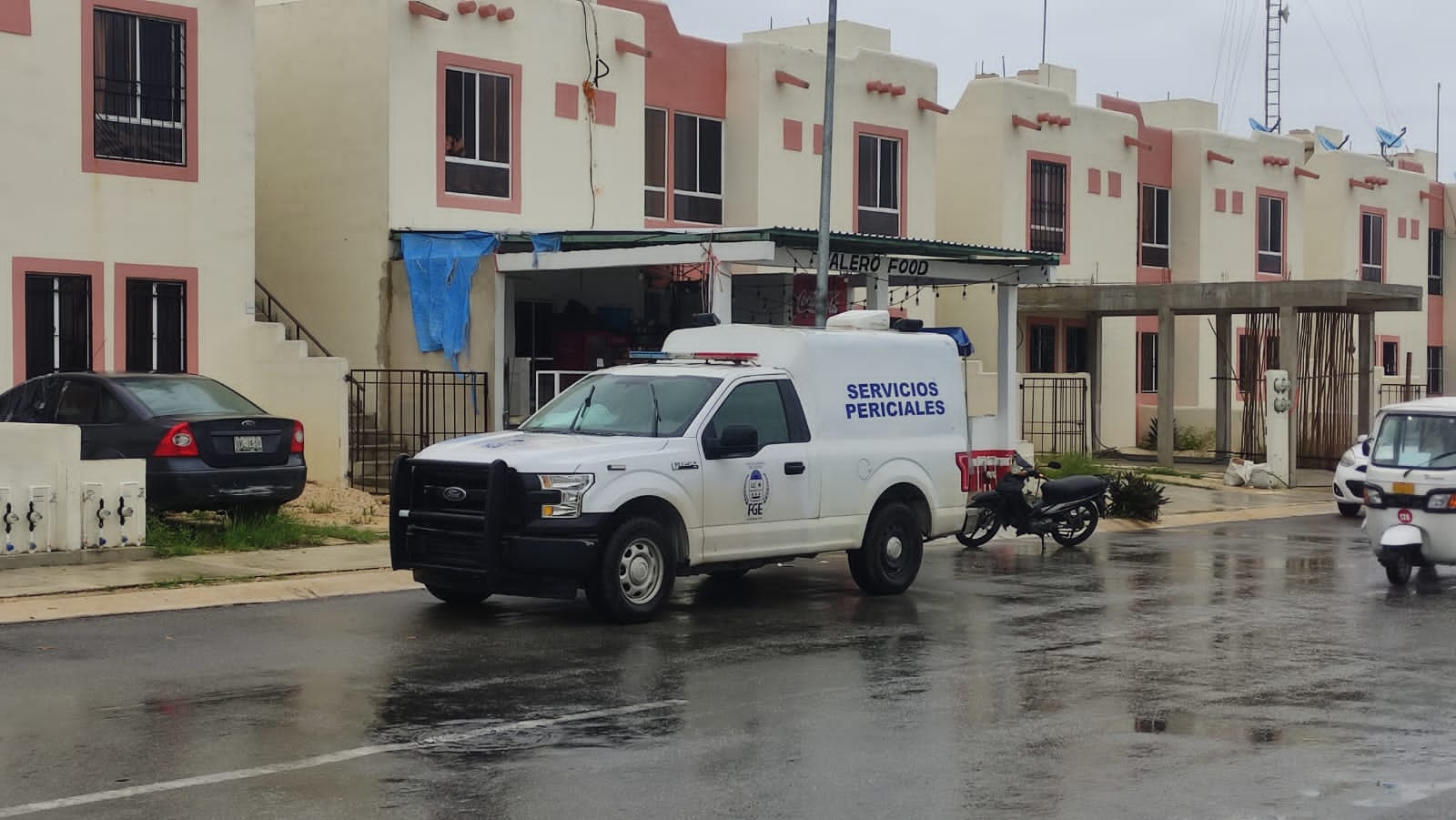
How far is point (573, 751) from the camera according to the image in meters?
8.72

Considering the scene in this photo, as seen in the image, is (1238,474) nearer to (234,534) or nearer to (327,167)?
(327,167)

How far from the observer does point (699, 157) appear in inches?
1277

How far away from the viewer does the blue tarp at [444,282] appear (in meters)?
24.7

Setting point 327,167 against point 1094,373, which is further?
point 1094,373

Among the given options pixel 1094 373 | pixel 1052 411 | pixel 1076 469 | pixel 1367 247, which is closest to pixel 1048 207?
pixel 1094 373

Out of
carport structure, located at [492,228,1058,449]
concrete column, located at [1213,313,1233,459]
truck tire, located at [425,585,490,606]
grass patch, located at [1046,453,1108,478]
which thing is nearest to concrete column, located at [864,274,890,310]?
carport structure, located at [492,228,1058,449]

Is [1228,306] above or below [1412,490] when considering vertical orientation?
above

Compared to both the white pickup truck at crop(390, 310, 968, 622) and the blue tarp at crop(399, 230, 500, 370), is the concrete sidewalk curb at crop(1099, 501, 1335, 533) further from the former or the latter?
the blue tarp at crop(399, 230, 500, 370)

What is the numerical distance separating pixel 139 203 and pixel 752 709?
50.9 ft

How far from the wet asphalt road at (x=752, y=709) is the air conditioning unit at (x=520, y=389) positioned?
36.4 feet

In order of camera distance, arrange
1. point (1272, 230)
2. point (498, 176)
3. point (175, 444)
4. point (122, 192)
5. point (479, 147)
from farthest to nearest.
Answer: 1. point (1272, 230)
2. point (498, 176)
3. point (479, 147)
4. point (122, 192)
5. point (175, 444)

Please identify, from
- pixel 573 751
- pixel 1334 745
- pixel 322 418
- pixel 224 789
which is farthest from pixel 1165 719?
pixel 322 418

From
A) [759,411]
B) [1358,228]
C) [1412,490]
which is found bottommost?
[1412,490]

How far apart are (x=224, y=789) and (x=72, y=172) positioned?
52.7 ft
